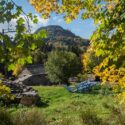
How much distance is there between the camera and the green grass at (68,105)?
A: 1959 centimetres

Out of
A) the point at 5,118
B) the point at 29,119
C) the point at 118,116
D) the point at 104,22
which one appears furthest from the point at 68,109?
the point at 104,22

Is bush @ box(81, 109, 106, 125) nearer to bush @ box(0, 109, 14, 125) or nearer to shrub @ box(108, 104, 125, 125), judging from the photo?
shrub @ box(108, 104, 125, 125)

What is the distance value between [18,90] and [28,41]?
73.4ft

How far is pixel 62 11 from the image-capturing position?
10930 millimetres

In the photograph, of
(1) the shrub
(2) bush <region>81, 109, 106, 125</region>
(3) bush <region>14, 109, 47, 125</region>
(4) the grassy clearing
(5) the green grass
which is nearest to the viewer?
(3) bush <region>14, 109, 47, 125</region>

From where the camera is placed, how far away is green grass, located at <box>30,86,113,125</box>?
19594 millimetres

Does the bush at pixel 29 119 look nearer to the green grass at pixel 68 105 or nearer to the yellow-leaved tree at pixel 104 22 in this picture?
the green grass at pixel 68 105

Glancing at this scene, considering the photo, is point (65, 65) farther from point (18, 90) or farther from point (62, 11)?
point (62, 11)

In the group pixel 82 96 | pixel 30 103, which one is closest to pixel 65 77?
pixel 82 96

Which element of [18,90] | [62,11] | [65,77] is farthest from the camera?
[65,77]

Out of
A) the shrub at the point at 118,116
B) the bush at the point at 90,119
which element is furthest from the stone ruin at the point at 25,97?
the bush at the point at 90,119

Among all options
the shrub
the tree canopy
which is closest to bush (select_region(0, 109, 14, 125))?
the shrub

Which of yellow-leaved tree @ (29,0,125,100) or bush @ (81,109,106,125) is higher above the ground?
yellow-leaved tree @ (29,0,125,100)

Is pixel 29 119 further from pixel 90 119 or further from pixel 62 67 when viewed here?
pixel 62 67
